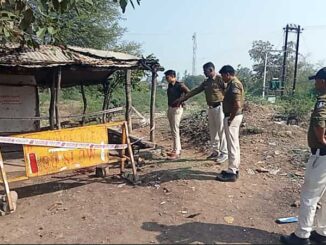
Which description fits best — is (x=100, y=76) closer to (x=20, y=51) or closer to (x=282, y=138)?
(x=20, y=51)

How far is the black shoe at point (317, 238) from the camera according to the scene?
437cm

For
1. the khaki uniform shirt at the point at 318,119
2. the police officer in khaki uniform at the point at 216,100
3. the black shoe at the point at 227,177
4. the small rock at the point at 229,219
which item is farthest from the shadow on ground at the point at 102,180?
the khaki uniform shirt at the point at 318,119

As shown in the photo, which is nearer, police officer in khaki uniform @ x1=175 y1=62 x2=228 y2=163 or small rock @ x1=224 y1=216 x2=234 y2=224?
small rock @ x1=224 y1=216 x2=234 y2=224

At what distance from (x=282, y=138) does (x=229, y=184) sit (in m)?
3.76

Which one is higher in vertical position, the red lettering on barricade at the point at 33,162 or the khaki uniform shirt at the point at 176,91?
the khaki uniform shirt at the point at 176,91

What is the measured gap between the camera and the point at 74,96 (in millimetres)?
29438

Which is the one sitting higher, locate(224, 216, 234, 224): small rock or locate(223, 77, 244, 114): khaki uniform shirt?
locate(223, 77, 244, 114): khaki uniform shirt

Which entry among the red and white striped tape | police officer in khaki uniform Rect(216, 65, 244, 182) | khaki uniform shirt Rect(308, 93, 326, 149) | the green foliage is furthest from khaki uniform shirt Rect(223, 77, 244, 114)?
the green foliage

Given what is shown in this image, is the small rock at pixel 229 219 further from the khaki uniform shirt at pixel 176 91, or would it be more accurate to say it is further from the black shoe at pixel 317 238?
the khaki uniform shirt at pixel 176 91

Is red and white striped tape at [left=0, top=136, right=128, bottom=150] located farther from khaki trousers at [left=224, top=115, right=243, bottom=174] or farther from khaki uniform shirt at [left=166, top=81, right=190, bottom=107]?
khaki uniform shirt at [left=166, top=81, right=190, bottom=107]

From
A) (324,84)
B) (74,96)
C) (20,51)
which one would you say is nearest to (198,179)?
(324,84)

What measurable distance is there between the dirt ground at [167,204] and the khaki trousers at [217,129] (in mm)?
363

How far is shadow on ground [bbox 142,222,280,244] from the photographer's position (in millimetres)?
4445

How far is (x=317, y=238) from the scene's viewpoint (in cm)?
441
